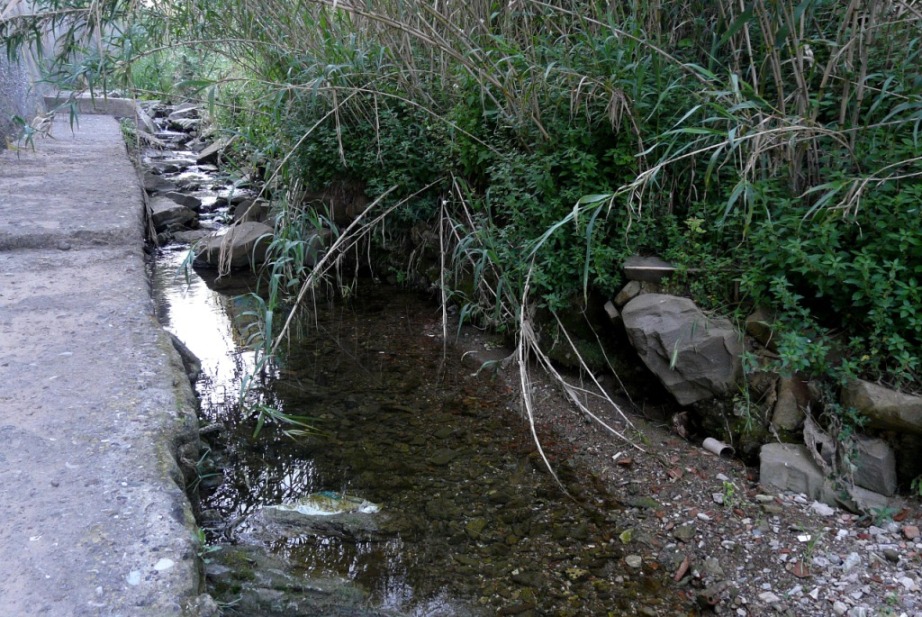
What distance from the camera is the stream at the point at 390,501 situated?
206 centimetres

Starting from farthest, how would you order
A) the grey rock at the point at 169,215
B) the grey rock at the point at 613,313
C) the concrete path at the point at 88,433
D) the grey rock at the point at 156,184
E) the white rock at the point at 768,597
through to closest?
the grey rock at the point at 156,184, the grey rock at the point at 169,215, the grey rock at the point at 613,313, the white rock at the point at 768,597, the concrete path at the point at 88,433

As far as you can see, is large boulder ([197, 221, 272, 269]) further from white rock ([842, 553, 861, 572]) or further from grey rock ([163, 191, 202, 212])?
white rock ([842, 553, 861, 572])

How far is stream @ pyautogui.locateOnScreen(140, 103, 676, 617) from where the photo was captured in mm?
2057

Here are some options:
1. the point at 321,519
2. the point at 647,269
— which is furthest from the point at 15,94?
the point at 647,269

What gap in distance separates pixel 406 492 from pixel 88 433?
113 centimetres

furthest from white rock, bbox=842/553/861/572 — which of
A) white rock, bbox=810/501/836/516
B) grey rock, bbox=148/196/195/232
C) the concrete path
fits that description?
grey rock, bbox=148/196/195/232

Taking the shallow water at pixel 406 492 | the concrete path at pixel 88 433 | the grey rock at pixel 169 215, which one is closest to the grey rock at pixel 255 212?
the grey rock at pixel 169 215

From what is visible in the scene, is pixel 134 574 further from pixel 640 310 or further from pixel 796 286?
pixel 796 286

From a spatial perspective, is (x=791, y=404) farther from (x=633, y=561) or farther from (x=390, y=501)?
(x=390, y=501)

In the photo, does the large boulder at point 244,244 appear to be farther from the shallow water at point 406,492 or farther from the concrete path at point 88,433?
the concrete path at point 88,433

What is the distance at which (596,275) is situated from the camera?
Answer: 9.59 feet

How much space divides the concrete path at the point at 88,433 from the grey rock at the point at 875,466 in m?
2.02

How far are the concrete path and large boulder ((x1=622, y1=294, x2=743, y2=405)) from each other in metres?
1.67

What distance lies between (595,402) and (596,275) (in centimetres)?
56
